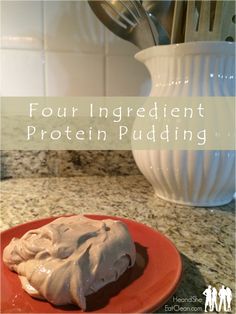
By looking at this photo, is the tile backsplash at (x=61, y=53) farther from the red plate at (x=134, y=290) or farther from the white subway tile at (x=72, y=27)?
the red plate at (x=134, y=290)

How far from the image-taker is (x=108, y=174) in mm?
682

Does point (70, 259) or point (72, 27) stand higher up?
point (72, 27)

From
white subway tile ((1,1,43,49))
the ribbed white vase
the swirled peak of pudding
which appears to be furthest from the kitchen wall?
the swirled peak of pudding

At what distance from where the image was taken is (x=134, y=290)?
9.6 inches

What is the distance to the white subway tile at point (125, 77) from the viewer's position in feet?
2.17

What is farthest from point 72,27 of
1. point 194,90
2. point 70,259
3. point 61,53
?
point 70,259

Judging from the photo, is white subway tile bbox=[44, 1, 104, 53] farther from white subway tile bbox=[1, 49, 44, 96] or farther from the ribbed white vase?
the ribbed white vase

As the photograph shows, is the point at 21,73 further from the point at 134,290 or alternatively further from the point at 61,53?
the point at 134,290

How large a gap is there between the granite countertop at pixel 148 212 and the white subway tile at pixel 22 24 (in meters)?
0.30

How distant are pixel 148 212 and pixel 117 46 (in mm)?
390

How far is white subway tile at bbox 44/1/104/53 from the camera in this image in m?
0.63

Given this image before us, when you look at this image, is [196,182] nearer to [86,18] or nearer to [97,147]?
[97,147]

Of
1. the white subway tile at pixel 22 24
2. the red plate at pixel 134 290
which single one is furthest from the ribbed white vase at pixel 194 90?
the white subway tile at pixel 22 24

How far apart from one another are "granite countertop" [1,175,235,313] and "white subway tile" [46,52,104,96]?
0.66 ft
